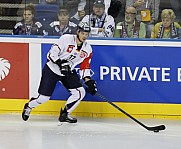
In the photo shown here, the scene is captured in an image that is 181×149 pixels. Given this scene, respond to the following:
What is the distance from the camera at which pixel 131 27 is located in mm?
5945

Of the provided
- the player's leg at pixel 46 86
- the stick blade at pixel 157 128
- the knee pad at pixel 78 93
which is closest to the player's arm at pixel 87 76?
the knee pad at pixel 78 93

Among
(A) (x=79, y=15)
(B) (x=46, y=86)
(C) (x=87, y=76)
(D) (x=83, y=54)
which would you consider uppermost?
(A) (x=79, y=15)

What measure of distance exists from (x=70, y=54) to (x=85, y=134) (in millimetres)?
750

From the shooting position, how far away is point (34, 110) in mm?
6062

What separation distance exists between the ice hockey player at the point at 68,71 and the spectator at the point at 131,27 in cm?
39

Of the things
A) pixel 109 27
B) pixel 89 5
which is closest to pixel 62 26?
pixel 89 5

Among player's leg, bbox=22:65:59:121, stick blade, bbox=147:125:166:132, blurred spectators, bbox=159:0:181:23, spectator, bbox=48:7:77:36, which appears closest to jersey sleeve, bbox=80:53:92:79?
player's leg, bbox=22:65:59:121

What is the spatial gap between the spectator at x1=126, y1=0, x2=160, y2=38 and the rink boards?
0.65ft

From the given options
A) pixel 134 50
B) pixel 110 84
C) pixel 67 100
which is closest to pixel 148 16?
pixel 134 50

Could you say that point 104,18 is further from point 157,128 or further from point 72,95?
point 157,128

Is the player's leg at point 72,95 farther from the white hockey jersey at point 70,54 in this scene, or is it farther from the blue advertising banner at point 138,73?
the blue advertising banner at point 138,73

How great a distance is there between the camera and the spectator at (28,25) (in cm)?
608

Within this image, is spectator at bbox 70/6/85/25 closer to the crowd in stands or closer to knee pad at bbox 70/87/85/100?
the crowd in stands

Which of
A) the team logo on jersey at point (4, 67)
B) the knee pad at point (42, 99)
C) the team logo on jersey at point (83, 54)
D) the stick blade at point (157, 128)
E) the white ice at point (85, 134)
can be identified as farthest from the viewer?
the team logo on jersey at point (4, 67)
